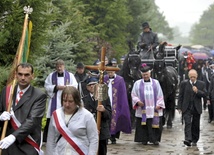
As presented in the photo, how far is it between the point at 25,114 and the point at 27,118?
59mm

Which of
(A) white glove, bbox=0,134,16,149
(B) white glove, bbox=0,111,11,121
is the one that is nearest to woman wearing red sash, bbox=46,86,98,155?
(A) white glove, bbox=0,134,16,149

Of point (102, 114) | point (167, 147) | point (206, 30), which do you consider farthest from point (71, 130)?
point (206, 30)

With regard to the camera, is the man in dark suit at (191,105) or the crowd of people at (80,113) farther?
the man in dark suit at (191,105)

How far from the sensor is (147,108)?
1577 centimetres

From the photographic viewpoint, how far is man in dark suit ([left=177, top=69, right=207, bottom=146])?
15477mm

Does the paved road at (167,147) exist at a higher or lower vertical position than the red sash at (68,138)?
lower

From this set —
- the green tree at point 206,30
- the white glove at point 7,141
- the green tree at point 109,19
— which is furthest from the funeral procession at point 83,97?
the green tree at point 206,30

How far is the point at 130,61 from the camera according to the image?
757 inches

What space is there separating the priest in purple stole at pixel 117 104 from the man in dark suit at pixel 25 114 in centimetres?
720

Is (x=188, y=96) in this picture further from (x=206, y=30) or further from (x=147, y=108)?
(x=206, y=30)

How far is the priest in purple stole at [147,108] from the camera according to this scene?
15758mm

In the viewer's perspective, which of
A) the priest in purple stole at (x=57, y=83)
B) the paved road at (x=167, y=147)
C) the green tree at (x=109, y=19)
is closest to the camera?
the paved road at (x=167, y=147)

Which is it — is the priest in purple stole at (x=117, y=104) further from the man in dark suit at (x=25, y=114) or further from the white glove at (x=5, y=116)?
the white glove at (x=5, y=116)

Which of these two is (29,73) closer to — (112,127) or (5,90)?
(5,90)
